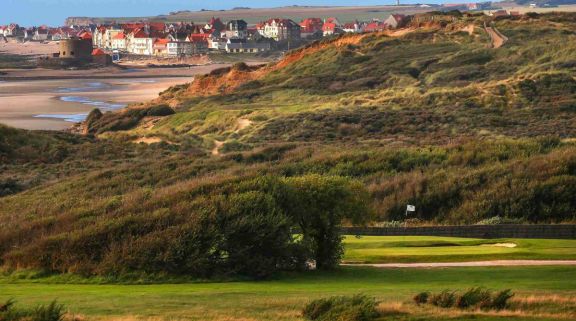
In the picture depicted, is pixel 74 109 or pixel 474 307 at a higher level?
pixel 474 307

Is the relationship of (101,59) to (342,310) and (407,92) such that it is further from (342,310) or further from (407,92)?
(342,310)

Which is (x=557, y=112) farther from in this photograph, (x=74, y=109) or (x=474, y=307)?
(x=474, y=307)

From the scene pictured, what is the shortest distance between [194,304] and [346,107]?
41546mm

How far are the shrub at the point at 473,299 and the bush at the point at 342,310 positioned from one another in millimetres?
1222

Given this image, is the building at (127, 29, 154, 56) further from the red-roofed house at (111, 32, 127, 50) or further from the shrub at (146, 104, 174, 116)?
the shrub at (146, 104, 174, 116)

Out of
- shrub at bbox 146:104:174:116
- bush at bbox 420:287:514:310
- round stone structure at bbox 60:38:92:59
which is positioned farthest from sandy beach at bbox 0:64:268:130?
bush at bbox 420:287:514:310

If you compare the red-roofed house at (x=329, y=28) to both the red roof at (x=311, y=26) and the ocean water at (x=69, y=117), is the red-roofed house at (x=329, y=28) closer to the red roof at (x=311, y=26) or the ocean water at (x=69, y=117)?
the red roof at (x=311, y=26)

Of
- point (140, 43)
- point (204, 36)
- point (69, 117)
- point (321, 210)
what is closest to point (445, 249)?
point (321, 210)

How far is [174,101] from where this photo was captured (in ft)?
216

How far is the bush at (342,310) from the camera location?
45.0 feet

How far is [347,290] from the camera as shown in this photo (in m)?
16.5

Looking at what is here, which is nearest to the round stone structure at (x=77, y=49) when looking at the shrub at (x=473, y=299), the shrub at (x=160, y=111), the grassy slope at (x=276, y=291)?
the shrub at (x=160, y=111)

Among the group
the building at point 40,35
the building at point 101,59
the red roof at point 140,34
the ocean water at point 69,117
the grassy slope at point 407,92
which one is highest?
the grassy slope at point 407,92

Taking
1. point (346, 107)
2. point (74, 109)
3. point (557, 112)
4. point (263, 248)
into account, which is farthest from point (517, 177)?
point (74, 109)
